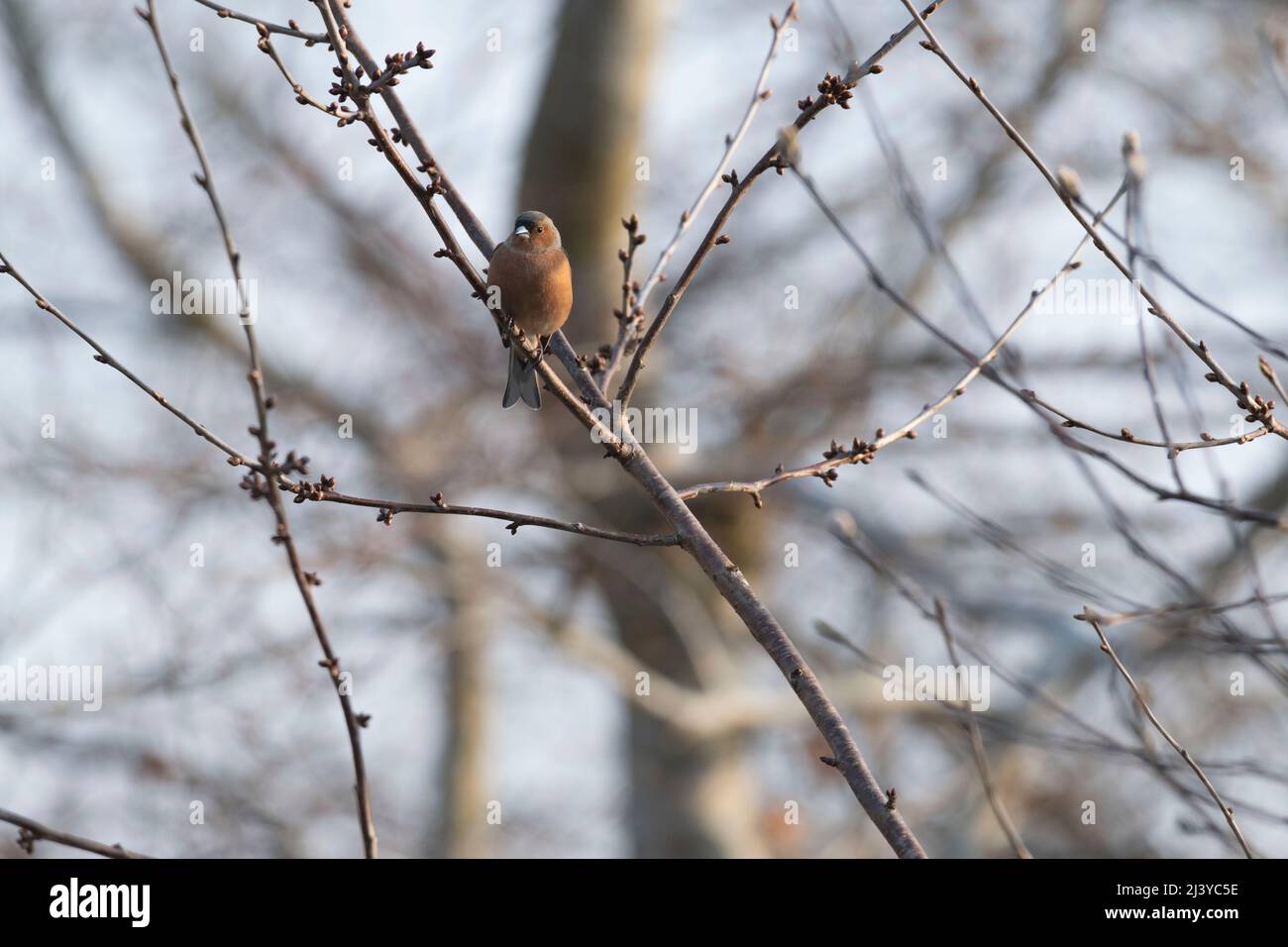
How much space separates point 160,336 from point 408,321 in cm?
224

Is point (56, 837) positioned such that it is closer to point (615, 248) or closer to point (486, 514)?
point (486, 514)

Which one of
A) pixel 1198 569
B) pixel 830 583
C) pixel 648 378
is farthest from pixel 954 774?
pixel 648 378

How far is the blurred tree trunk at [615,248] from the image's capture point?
29.5 ft

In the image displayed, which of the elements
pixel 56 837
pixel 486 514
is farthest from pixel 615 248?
pixel 56 837

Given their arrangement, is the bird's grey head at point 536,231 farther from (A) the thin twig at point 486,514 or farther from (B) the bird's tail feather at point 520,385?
(A) the thin twig at point 486,514

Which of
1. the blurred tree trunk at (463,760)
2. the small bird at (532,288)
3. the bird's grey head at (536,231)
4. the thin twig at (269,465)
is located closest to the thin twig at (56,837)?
the thin twig at (269,465)

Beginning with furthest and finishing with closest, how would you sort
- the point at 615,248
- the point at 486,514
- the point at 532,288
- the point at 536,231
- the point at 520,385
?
the point at 615,248
the point at 520,385
the point at 536,231
the point at 532,288
the point at 486,514

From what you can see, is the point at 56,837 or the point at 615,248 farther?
the point at 615,248

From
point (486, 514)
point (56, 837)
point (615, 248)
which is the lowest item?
point (56, 837)

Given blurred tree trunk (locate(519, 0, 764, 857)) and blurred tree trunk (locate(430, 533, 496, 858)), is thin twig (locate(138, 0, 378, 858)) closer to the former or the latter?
blurred tree trunk (locate(519, 0, 764, 857))

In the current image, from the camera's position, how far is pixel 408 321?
962 centimetres

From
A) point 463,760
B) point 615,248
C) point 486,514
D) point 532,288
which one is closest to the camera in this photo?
point 486,514

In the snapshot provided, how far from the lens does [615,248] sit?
30.8 ft
